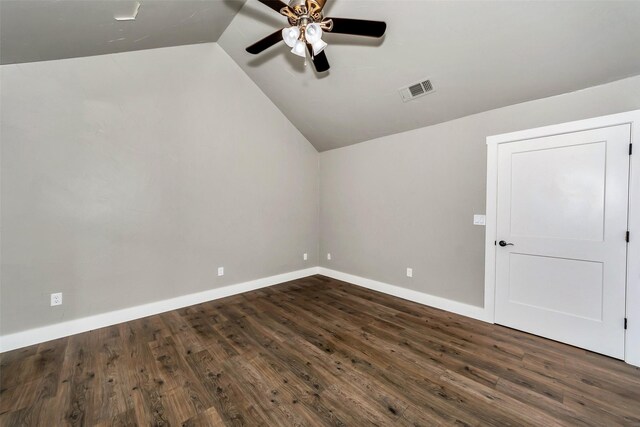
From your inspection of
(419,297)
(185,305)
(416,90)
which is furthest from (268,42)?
(419,297)

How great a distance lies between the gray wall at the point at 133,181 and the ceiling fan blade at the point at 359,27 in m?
2.34

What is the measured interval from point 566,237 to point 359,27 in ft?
9.24

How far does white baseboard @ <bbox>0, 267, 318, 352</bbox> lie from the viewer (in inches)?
99.1

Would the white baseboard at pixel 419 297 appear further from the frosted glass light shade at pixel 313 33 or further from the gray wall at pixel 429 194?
the frosted glass light shade at pixel 313 33

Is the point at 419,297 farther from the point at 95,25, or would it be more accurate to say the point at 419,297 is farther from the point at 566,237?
the point at 95,25

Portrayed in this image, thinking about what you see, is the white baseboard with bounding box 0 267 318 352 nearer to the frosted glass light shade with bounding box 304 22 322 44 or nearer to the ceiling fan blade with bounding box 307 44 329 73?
the ceiling fan blade with bounding box 307 44 329 73

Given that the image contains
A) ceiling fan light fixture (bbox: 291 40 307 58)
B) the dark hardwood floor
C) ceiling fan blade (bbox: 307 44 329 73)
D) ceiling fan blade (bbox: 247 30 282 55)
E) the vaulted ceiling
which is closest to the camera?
the dark hardwood floor

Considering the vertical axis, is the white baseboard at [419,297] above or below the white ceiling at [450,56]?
below

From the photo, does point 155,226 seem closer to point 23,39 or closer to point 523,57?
point 23,39

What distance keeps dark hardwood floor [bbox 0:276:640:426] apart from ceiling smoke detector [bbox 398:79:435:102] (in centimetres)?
271

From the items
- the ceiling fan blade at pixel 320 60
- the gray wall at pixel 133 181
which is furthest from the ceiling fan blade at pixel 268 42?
the gray wall at pixel 133 181

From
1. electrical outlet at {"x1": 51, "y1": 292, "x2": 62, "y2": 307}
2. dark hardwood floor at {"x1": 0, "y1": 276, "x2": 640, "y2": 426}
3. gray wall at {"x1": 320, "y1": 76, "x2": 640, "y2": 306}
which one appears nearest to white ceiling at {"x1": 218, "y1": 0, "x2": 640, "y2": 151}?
gray wall at {"x1": 320, "y1": 76, "x2": 640, "y2": 306}

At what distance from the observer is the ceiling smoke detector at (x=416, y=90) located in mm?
2912

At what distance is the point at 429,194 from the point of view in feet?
11.5
